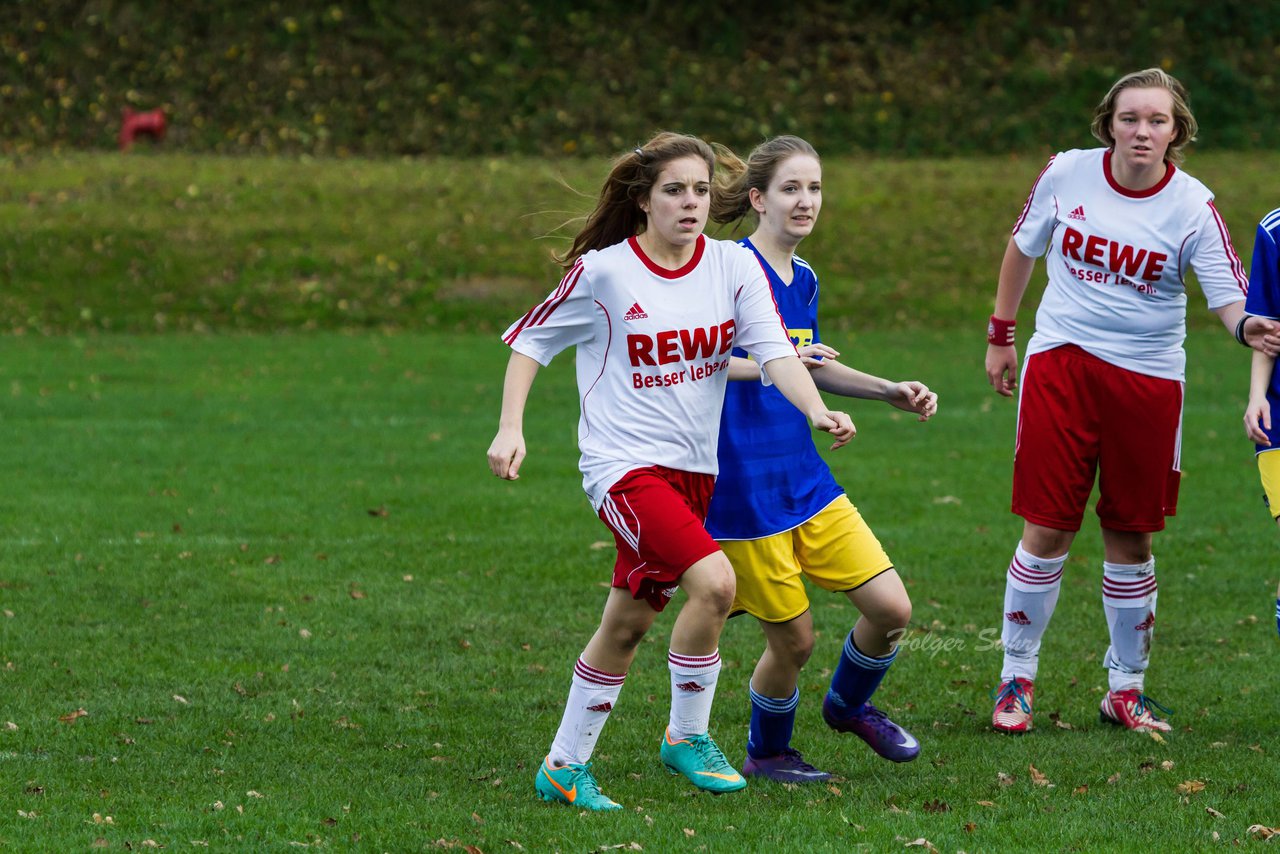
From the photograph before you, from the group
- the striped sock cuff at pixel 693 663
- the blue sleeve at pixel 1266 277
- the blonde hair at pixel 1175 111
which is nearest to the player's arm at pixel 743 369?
the striped sock cuff at pixel 693 663

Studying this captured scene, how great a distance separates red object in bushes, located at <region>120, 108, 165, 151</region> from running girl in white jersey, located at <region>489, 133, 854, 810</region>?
88.3ft

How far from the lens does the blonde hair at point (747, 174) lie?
18.8ft

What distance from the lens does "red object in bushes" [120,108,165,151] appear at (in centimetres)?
3042

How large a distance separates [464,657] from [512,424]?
8.87ft

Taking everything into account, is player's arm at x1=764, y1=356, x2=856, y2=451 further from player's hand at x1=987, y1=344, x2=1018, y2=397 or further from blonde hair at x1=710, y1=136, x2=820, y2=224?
player's hand at x1=987, y1=344, x2=1018, y2=397

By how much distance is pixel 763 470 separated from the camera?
18.2 feet

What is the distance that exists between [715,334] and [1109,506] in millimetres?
2120

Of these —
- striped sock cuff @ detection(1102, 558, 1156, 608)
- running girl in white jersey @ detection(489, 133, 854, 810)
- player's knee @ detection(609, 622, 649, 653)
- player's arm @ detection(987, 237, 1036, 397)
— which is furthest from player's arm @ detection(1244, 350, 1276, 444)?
player's knee @ detection(609, 622, 649, 653)

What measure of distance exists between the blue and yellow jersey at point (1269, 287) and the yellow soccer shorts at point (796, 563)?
88 centimetres

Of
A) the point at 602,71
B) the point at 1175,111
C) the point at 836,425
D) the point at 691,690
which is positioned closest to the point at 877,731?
the point at 691,690

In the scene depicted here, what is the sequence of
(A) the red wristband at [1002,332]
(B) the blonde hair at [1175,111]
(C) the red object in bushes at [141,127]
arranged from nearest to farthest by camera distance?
1. (B) the blonde hair at [1175,111]
2. (A) the red wristband at [1002,332]
3. (C) the red object in bushes at [141,127]

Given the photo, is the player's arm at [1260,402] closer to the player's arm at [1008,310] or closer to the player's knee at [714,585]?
the player's arm at [1008,310]

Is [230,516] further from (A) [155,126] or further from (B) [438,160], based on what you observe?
(A) [155,126]

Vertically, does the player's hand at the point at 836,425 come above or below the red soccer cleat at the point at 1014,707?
above
